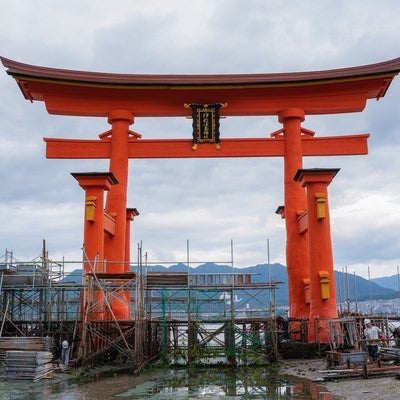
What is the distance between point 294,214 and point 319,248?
2675 millimetres

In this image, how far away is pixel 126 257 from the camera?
25875 millimetres

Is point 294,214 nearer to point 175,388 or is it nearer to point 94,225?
point 94,225

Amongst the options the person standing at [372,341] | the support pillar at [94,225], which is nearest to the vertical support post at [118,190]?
the support pillar at [94,225]

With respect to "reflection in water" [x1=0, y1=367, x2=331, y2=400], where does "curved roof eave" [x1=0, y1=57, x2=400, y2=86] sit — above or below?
above

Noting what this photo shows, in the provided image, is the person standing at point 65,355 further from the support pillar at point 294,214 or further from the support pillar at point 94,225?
the support pillar at point 294,214

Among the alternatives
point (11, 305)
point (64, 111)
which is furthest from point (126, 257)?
point (64, 111)

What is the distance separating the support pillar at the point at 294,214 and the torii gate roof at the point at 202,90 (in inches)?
31.9

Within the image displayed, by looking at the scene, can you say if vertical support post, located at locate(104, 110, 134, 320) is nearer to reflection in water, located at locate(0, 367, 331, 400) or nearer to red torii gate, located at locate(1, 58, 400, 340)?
red torii gate, located at locate(1, 58, 400, 340)

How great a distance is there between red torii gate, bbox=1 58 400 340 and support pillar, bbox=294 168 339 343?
1.21 m

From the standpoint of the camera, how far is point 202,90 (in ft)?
75.9

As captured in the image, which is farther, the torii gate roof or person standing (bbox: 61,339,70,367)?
the torii gate roof

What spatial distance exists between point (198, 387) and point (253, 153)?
10570 mm

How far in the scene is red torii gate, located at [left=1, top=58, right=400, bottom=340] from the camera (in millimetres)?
22500

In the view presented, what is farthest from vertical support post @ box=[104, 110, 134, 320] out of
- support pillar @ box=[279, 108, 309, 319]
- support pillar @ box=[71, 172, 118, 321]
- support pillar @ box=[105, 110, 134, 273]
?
support pillar @ box=[279, 108, 309, 319]
